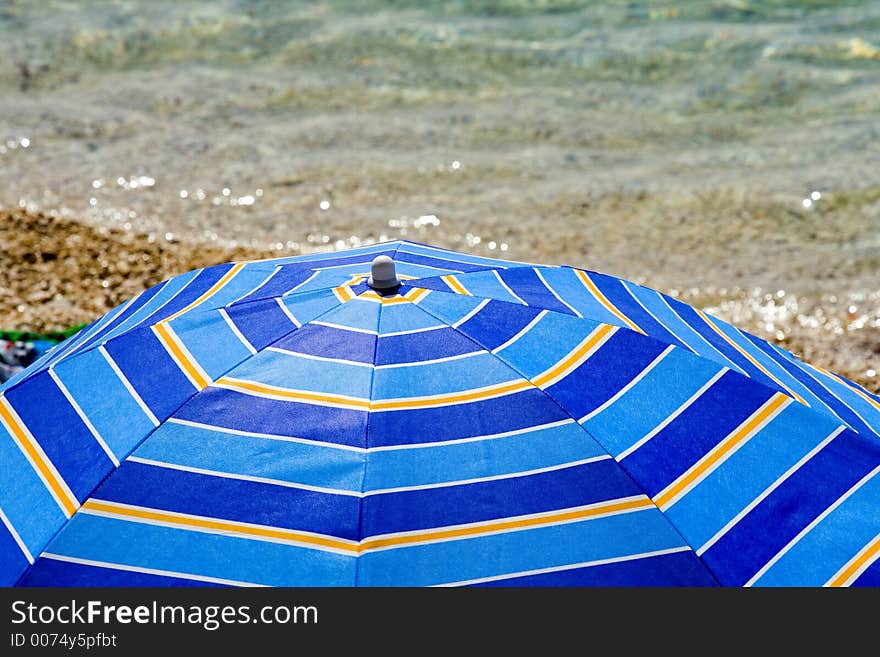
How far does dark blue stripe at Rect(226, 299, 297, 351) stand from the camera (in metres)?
2.69

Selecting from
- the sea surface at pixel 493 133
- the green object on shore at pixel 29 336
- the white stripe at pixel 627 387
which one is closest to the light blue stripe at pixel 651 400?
the white stripe at pixel 627 387

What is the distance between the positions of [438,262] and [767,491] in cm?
118

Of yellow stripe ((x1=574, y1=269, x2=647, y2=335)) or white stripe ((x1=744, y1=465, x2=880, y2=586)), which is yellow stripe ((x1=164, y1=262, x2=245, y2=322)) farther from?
white stripe ((x1=744, y1=465, x2=880, y2=586))

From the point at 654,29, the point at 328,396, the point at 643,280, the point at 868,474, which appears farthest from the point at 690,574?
the point at 654,29

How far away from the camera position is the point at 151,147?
8.37 metres

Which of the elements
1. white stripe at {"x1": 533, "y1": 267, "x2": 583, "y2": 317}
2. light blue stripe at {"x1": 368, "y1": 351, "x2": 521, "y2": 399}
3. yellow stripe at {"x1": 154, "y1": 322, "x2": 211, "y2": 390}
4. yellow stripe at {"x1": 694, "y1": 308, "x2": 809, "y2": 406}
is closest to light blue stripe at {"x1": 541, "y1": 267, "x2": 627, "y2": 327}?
white stripe at {"x1": 533, "y1": 267, "x2": 583, "y2": 317}

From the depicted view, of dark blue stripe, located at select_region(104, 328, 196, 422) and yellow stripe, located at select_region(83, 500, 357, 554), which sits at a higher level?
dark blue stripe, located at select_region(104, 328, 196, 422)

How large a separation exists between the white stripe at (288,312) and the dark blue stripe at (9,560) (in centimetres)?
85

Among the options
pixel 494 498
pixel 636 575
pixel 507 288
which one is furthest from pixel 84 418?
pixel 636 575

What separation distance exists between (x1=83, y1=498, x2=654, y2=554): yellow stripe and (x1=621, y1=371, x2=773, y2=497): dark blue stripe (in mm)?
84

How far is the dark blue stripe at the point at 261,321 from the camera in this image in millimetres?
2691

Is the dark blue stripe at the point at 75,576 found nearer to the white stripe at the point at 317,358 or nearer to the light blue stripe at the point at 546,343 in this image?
the white stripe at the point at 317,358

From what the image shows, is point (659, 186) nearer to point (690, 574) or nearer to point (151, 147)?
point (151, 147)

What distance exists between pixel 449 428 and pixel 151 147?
21.4ft
